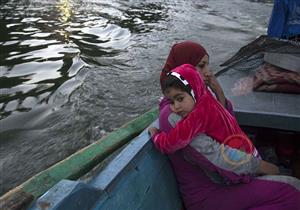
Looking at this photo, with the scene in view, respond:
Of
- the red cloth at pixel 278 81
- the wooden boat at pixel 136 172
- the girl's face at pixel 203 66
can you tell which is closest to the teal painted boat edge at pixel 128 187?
the wooden boat at pixel 136 172

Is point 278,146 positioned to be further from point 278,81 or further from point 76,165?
point 76,165

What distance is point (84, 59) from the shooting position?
921 cm

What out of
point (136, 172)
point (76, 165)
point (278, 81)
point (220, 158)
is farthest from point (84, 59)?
point (220, 158)

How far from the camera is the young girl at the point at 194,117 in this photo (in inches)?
92.0

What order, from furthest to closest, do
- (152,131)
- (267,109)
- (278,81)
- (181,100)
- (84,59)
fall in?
(84,59) → (278,81) → (267,109) → (152,131) → (181,100)

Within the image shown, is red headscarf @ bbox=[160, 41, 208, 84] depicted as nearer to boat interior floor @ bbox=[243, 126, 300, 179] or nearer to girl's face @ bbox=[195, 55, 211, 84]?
girl's face @ bbox=[195, 55, 211, 84]

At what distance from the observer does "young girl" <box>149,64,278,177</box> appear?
2336 millimetres

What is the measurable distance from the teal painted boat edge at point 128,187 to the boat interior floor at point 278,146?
1133 mm

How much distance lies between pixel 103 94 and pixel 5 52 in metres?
3.59

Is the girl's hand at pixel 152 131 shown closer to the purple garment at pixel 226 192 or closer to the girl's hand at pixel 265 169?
the purple garment at pixel 226 192

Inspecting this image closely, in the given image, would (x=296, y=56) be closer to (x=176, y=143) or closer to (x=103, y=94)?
(x=176, y=143)

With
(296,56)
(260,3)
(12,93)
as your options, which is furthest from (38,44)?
(260,3)

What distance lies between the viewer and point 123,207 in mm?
2166

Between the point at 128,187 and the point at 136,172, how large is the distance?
6.1 inches
